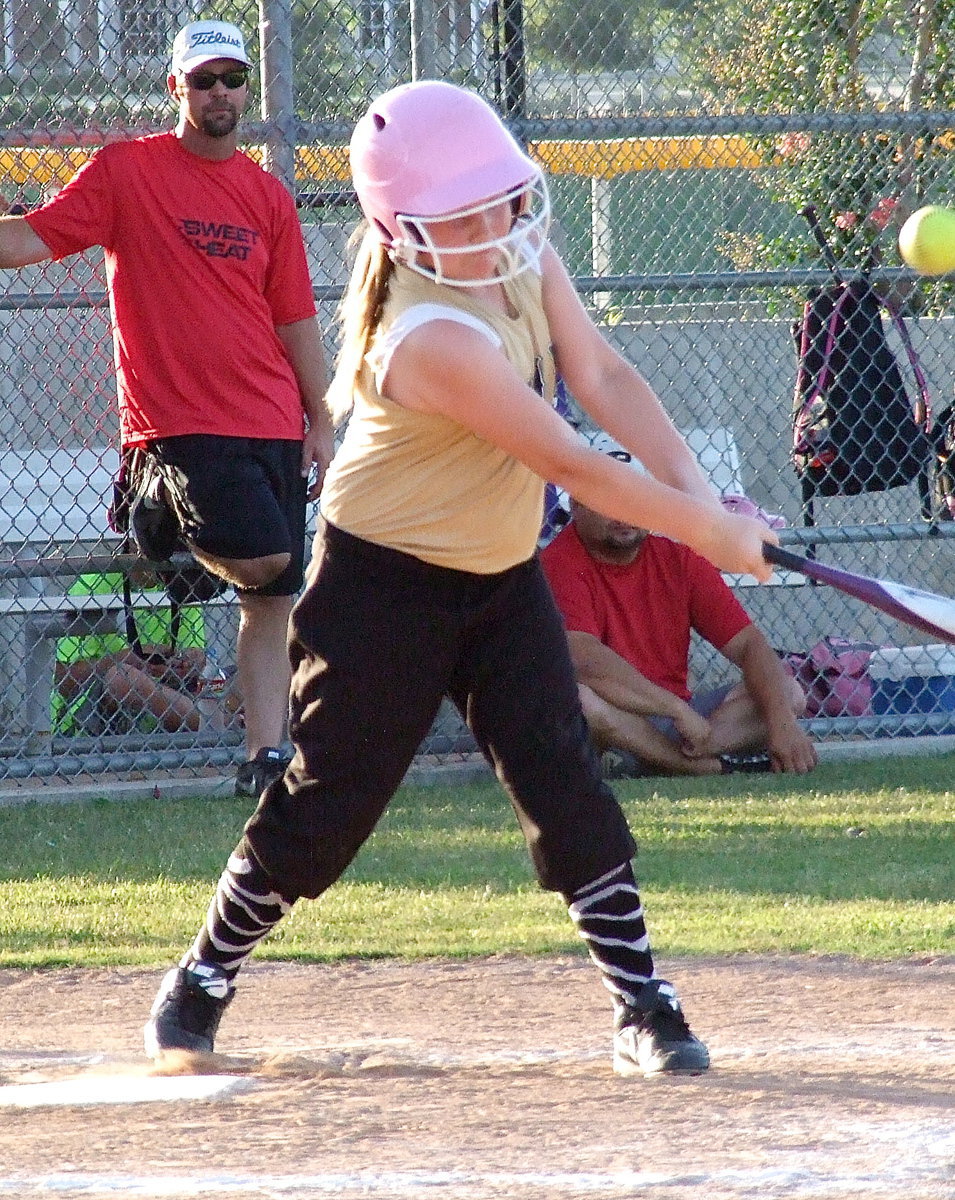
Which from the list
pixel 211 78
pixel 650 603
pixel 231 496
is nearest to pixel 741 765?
pixel 650 603

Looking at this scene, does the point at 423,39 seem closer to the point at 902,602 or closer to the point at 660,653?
the point at 660,653

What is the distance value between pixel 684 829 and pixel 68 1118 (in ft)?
9.21

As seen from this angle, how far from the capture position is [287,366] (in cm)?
589

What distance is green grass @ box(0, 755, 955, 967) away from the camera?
420 cm

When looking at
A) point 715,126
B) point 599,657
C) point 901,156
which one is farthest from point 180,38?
point 901,156

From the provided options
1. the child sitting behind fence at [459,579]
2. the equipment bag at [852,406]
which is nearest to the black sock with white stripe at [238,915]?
the child sitting behind fence at [459,579]

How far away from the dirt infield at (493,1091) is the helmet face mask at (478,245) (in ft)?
4.33

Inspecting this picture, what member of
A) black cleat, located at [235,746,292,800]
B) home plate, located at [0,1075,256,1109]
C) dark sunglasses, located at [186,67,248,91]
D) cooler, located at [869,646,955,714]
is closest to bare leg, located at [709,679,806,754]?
cooler, located at [869,646,955,714]

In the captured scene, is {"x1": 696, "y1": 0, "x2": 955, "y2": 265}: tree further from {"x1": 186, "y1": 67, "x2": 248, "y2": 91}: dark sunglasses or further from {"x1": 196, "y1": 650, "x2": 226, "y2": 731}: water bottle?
{"x1": 196, "y1": 650, "x2": 226, "y2": 731}: water bottle

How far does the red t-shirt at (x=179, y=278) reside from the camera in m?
5.62

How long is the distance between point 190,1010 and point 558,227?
5688mm

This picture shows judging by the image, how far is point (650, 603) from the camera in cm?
652

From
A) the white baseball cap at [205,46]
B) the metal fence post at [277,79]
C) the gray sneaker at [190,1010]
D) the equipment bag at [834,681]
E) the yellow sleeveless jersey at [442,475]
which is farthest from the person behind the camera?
the equipment bag at [834,681]

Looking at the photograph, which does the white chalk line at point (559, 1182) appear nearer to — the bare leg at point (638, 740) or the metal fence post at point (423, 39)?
the bare leg at point (638, 740)
